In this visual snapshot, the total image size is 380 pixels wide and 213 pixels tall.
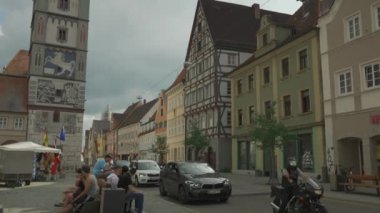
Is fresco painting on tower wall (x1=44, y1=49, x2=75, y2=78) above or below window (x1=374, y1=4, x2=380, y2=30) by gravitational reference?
above

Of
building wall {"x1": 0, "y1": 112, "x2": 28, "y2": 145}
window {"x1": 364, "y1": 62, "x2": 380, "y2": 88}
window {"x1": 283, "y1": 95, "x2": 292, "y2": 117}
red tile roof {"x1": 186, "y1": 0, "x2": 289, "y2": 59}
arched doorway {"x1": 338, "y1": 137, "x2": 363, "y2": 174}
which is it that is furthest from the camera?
building wall {"x1": 0, "y1": 112, "x2": 28, "y2": 145}

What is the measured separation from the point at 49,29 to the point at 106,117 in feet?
340

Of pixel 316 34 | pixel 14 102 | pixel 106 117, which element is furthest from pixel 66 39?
pixel 106 117

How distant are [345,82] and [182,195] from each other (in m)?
12.8

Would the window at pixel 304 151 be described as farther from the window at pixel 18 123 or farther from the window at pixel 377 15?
the window at pixel 18 123

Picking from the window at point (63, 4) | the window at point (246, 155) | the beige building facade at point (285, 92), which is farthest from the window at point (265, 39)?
the window at point (63, 4)

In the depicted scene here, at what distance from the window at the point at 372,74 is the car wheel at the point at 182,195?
11.9 metres

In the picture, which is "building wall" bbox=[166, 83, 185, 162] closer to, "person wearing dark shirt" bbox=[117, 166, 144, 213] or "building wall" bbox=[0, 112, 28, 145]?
"building wall" bbox=[0, 112, 28, 145]

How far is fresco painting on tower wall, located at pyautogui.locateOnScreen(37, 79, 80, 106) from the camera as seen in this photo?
52.2 m

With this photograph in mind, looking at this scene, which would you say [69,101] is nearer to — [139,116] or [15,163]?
[15,163]

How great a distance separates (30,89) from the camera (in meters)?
51.5

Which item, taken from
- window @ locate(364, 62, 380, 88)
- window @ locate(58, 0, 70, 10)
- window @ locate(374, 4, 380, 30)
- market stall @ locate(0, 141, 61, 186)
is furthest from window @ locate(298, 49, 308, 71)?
window @ locate(58, 0, 70, 10)

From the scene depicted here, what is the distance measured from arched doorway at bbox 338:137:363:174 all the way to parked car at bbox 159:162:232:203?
9961 mm

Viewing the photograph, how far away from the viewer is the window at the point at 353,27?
2347cm
